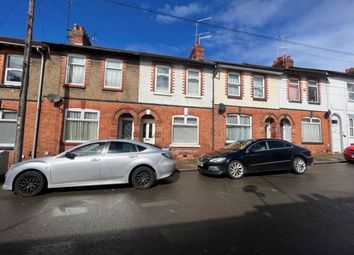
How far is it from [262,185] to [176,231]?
15.7ft

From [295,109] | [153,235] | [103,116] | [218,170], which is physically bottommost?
[153,235]

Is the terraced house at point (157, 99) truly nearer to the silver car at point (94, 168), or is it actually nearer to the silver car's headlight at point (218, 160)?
the silver car's headlight at point (218, 160)

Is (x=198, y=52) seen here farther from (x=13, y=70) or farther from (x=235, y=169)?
(x=13, y=70)

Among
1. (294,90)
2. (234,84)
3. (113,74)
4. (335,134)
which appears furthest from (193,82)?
(335,134)

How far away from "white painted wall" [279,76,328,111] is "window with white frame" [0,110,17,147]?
17.2 metres

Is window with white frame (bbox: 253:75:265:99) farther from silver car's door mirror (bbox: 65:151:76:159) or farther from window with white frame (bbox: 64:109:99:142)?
silver car's door mirror (bbox: 65:151:76:159)

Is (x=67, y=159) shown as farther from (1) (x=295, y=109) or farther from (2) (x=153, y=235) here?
(1) (x=295, y=109)

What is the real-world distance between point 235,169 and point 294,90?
11639mm

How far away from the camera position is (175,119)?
14859mm

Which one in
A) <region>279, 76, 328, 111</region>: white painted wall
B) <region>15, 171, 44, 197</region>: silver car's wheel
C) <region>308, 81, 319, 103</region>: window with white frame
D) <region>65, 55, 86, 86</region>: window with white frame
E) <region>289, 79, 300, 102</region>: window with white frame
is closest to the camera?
<region>15, 171, 44, 197</region>: silver car's wheel

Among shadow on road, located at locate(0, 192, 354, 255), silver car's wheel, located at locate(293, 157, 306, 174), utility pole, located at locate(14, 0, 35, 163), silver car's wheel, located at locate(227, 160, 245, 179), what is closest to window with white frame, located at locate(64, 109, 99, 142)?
utility pole, located at locate(14, 0, 35, 163)

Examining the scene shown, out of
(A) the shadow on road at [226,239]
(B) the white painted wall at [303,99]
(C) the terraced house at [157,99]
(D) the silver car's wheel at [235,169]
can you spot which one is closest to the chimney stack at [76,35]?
(C) the terraced house at [157,99]

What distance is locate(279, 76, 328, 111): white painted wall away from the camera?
56.6 ft

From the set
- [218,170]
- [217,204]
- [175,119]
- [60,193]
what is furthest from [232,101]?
[60,193]
